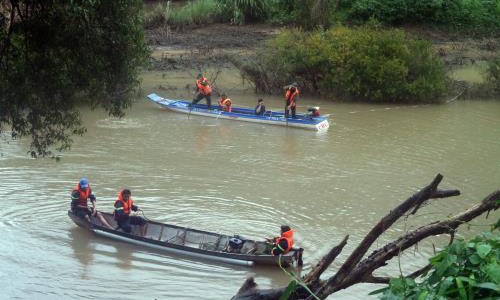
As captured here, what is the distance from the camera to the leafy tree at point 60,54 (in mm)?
9039

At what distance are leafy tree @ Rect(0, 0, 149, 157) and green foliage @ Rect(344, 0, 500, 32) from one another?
108ft

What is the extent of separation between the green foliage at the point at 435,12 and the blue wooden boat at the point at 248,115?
1850 cm

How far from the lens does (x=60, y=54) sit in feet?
30.5

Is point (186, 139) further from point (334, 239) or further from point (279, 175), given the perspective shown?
point (334, 239)

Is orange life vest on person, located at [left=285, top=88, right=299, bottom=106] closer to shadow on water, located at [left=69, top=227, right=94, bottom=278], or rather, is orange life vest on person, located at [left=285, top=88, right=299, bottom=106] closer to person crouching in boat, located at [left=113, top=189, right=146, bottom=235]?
person crouching in boat, located at [left=113, top=189, right=146, bottom=235]

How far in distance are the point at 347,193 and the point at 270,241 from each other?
472 cm

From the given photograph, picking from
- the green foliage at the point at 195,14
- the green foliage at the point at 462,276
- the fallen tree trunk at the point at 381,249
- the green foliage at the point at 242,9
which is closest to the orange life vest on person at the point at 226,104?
the green foliage at the point at 195,14

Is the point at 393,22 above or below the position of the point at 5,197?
above

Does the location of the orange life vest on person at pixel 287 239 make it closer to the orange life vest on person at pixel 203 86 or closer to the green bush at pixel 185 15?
the orange life vest on person at pixel 203 86

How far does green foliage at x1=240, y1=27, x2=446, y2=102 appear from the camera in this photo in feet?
92.2

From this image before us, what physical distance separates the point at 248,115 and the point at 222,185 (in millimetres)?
7064

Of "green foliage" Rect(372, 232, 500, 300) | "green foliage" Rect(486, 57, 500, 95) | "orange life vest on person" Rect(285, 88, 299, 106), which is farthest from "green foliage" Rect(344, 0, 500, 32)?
"green foliage" Rect(372, 232, 500, 300)

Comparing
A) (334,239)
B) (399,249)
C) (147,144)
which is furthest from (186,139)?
(399,249)

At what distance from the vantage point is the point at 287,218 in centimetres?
1568
